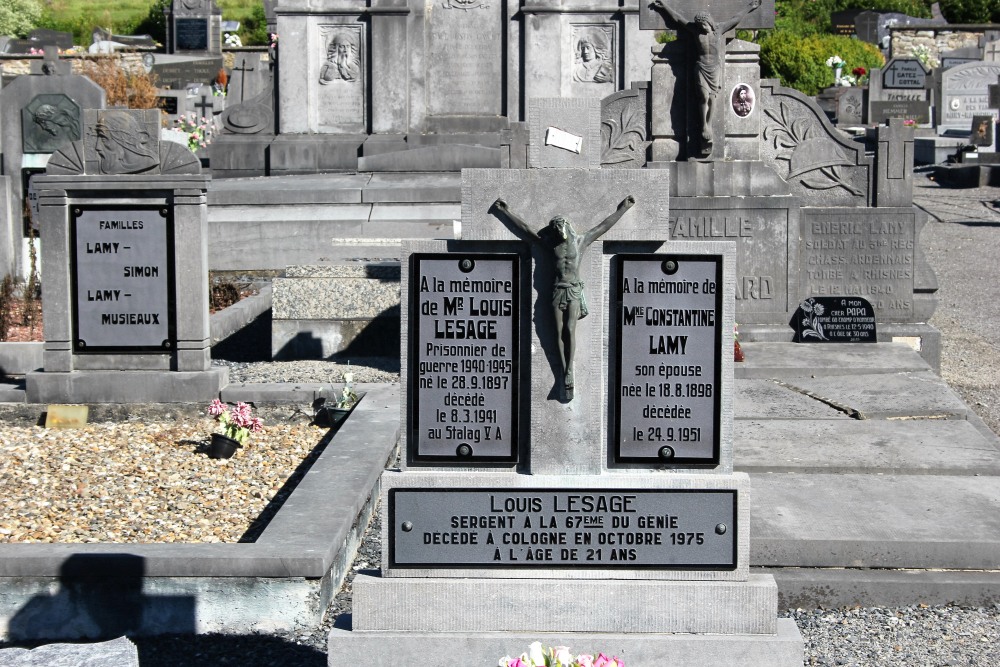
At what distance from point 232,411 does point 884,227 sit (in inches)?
226

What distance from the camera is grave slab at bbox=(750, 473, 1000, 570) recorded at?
5.70 metres

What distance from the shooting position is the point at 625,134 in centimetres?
1102

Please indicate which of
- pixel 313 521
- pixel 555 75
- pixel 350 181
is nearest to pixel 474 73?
pixel 555 75

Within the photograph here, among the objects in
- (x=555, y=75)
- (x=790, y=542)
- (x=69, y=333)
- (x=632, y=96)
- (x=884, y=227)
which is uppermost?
(x=555, y=75)

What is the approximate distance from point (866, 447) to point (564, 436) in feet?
10.9

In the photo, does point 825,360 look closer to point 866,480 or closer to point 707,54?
point 707,54

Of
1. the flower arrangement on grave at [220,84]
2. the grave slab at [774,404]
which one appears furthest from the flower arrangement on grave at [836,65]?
the grave slab at [774,404]

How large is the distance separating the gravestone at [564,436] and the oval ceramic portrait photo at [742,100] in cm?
681

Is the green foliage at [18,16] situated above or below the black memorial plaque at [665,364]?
above

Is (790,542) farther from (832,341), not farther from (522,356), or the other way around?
(832,341)

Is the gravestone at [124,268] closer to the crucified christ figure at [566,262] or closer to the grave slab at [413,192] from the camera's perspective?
the crucified christ figure at [566,262]

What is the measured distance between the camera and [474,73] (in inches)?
784

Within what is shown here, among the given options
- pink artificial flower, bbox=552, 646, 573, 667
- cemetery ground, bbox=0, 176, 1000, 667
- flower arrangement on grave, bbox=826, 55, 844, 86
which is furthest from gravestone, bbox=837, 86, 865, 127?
pink artificial flower, bbox=552, 646, 573, 667

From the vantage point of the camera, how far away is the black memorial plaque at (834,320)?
10.6m
